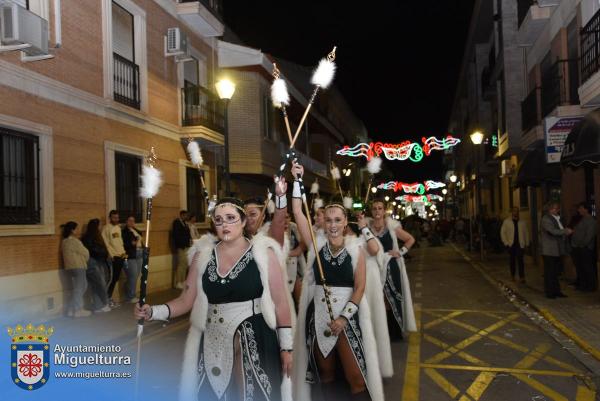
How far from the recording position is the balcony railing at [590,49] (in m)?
12.0

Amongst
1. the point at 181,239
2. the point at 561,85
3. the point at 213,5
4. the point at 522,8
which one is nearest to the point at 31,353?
the point at 181,239

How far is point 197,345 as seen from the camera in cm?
385

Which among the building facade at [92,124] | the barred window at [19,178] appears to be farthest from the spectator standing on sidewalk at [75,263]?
the barred window at [19,178]

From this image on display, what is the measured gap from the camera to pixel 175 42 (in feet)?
52.3

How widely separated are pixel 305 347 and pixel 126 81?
1092 centimetres

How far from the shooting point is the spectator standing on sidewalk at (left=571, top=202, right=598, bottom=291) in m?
12.1

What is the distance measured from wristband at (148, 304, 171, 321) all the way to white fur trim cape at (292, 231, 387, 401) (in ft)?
4.85

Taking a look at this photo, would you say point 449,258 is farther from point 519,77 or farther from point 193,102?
point 193,102

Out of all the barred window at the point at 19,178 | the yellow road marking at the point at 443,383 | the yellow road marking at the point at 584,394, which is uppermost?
the barred window at the point at 19,178

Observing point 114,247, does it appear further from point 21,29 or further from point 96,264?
point 21,29

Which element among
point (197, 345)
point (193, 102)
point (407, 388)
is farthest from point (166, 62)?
point (197, 345)

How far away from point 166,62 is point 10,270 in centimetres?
820

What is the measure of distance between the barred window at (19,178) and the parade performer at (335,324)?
22.7 feet

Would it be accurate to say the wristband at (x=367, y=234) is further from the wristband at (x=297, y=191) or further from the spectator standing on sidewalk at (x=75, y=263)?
the spectator standing on sidewalk at (x=75, y=263)
